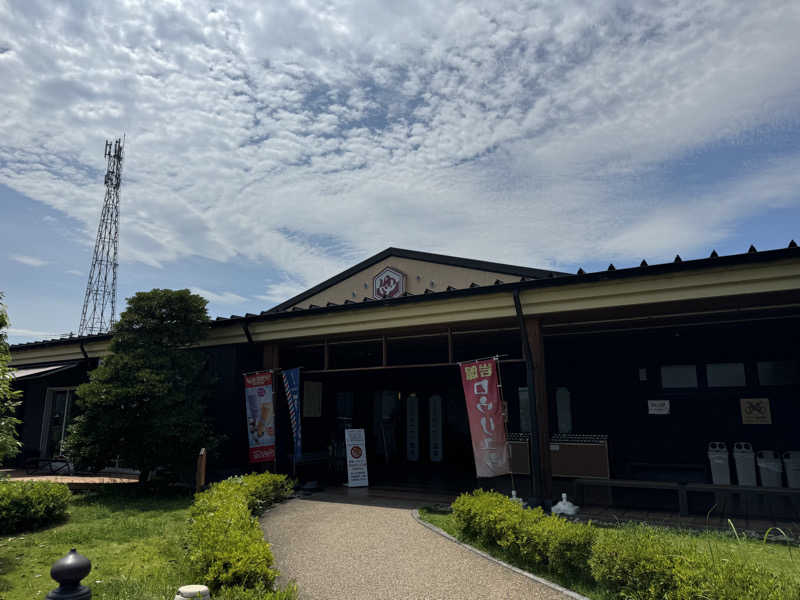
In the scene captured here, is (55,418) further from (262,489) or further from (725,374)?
(725,374)

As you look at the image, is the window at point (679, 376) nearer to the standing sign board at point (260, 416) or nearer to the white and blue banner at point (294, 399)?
the white and blue banner at point (294, 399)

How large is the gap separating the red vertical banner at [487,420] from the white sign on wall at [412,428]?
8.55m

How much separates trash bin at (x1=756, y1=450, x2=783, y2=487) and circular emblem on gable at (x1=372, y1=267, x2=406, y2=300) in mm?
13635

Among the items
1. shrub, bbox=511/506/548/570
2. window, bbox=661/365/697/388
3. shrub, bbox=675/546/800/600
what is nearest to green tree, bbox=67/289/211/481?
shrub, bbox=511/506/548/570

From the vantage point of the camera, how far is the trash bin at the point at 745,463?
426 inches

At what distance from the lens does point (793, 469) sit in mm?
10469

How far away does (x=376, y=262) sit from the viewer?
75.0ft

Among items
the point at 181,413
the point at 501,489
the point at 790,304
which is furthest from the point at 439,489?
the point at 790,304

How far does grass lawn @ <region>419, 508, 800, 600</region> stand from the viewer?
5797 mm

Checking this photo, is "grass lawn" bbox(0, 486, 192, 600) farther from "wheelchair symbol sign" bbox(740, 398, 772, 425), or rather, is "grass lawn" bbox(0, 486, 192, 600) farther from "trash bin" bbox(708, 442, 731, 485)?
"wheelchair symbol sign" bbox(740, 398, 772, 425)

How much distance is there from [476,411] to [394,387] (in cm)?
919

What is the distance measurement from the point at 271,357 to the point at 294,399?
1.48 metres

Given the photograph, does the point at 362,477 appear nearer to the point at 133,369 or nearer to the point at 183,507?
the point at 183,507

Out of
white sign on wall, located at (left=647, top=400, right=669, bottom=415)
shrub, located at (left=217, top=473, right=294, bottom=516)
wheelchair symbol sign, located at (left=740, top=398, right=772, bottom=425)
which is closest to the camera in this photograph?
shrub, located at (left=217, top=473, right=294, bottom=516)
